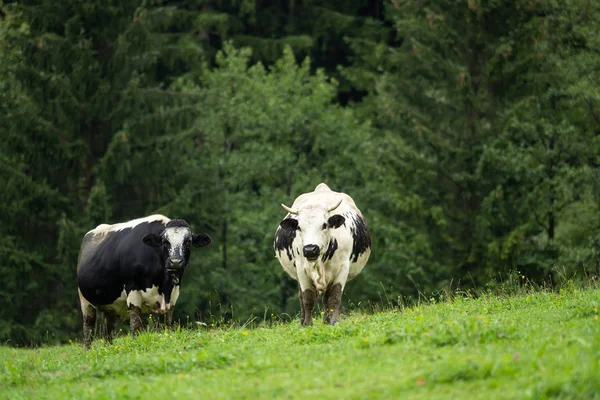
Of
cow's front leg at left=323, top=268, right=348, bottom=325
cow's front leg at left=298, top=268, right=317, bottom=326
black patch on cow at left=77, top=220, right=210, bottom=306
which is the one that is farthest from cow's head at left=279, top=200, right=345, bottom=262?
black patch on cow at left=77, top=220, right=210, bottom=306

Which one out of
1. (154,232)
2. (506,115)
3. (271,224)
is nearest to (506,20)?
(506,115)

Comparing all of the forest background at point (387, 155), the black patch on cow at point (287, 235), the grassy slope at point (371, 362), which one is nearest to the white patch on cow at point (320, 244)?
the black patch on cow at point (287, 235)

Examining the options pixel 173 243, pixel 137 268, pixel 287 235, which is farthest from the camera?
pixel 137 268

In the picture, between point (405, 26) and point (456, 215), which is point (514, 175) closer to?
point (456, 215)

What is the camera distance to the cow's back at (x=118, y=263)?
16.1m

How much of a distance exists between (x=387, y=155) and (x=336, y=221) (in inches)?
694

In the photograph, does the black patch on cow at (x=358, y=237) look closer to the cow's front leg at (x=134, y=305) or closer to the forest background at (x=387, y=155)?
the cow's front leg at (x=134, y=305)

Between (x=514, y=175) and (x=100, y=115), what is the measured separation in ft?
44.0

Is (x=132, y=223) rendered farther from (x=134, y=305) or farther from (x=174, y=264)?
(x=174, y=264)

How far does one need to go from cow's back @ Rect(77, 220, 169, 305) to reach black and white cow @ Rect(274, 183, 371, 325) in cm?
249

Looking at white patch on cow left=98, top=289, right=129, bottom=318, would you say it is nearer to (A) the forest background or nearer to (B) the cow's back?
(B) the cow's back

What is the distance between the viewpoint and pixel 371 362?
9.86 metres

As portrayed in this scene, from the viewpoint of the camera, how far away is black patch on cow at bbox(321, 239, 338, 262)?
1439 cm

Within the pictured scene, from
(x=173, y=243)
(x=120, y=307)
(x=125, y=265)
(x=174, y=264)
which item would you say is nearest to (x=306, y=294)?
(x=174, y=264)
